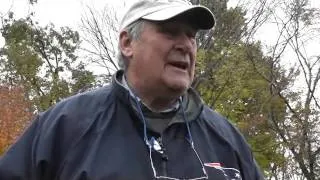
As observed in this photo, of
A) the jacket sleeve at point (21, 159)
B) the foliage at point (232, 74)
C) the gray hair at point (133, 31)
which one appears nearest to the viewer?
the jacket sleeve at point (21, 159)

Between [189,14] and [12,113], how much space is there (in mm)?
22053

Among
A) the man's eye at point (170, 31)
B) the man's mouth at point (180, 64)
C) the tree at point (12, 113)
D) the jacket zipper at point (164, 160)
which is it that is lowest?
the tree at point (12, 113)

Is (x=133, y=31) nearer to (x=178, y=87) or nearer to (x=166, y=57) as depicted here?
(x=166, y=57)

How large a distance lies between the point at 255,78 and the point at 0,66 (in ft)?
46.3

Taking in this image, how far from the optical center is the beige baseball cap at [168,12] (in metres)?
2.53

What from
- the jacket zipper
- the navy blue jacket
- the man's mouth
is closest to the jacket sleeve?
the navy blue jacket

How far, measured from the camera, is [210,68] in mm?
16828

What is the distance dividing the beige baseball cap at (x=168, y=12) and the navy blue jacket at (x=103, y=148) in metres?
0.32

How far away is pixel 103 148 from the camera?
239cm

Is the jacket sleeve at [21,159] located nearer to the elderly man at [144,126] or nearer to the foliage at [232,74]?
the elderly man at [144,126]

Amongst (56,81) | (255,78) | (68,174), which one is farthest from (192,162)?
(56,81)

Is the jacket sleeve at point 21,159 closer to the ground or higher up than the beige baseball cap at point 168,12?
closer to the ground

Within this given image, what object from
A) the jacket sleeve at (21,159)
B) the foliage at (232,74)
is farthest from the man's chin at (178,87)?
the foliage at (232,74)

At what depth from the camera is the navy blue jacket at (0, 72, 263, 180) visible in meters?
2.34
